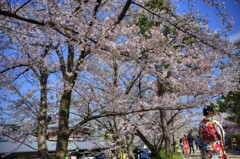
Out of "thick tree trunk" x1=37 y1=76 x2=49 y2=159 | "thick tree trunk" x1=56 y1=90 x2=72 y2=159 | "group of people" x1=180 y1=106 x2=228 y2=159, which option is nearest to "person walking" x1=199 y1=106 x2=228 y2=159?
"group of people" x1=180 y1=106 x2=228 y2=159

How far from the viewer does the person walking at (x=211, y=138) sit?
470 cm

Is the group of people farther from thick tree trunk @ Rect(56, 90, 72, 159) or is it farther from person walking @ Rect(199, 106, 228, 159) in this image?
thick tree trunk @ Rect(56, 90, 72, 159)

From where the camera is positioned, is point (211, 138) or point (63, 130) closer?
point (211, 138)

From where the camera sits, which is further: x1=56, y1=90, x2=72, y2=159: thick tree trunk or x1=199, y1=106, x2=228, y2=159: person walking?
x1=56, y1=90, x2=72, y2=159: thick tree trunk

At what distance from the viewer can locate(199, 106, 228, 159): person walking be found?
15.4 ft

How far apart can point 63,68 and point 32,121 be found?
5696 millimetres

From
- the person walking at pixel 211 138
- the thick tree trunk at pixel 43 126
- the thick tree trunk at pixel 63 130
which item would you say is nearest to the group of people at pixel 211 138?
the person walking at pixel 211 138

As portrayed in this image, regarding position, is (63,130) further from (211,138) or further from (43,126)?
(211,138)

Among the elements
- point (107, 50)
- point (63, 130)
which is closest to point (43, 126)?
point (63, 130)

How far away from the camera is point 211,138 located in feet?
15.8

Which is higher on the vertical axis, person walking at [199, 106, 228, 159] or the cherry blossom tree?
the cherry blossom tree

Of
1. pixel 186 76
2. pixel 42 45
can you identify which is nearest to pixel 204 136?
pixel 186 76

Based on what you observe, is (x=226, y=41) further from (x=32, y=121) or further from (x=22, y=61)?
(x=32, y=121)

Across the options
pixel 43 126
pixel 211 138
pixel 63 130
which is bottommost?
pixel 211 138
